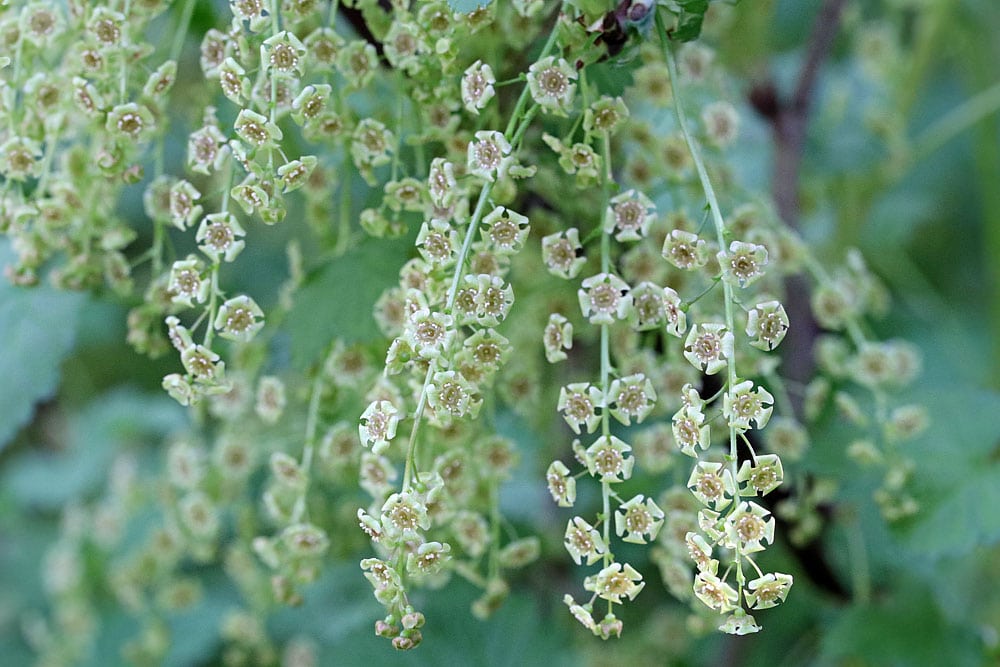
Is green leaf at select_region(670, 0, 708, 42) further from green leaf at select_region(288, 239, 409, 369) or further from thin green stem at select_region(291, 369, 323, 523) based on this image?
thin green stem at select_region(291, 369, 323, 523)

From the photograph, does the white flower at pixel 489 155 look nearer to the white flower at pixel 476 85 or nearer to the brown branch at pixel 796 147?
the white flower at pixel 476 85

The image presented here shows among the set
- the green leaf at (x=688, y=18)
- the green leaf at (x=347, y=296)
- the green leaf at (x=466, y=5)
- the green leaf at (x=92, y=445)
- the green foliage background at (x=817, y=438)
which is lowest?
the green leaf at (x=92, y=445)

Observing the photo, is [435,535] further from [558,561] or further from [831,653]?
[558,561]

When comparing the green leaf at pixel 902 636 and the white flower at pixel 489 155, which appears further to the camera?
the green leaf at pixel 902 636

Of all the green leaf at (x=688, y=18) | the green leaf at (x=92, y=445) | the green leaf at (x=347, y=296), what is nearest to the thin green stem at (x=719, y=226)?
the green leaf at (x=688, y=18)

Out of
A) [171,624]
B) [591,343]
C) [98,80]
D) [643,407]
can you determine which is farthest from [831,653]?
[171,624]

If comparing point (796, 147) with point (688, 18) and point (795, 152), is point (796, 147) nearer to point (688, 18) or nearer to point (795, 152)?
point (795, 152)

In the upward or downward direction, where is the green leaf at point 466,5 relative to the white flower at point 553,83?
upward

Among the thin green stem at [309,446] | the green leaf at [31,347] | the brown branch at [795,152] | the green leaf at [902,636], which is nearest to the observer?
the thin green stem at [309,446]

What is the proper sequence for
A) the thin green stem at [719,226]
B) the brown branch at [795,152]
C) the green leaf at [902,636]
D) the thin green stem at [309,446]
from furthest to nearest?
the brown branch at [795,152] → the green leaf at [902,636] → the thin green stem at [309,446] → the thin green stem at [719,226]
